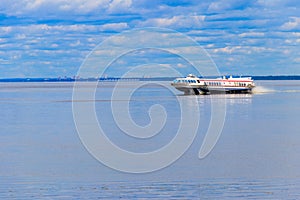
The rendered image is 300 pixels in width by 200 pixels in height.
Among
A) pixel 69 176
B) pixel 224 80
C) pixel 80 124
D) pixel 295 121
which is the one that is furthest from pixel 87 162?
pixel 224 80

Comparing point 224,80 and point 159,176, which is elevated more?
point 224,80

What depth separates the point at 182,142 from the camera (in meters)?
27.9

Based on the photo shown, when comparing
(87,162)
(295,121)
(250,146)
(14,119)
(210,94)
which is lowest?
(87,162)

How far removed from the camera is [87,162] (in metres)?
22.4

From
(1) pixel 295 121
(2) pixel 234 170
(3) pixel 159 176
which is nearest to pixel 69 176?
(3) pixel 159 176

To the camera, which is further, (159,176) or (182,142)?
(182,142)

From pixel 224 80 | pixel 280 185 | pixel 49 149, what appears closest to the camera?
A: pixel 280 185

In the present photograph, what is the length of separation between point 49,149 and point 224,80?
6261cm

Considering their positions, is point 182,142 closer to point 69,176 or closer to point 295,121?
point 69,176

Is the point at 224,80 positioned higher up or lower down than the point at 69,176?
higher up

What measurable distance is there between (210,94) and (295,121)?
47954mm

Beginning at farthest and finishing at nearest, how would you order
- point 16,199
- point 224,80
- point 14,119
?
1. point 224,80
2. point 14,119
3. point 16,199

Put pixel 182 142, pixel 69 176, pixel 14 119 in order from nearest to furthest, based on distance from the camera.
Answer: pixel 69 176 < pixel 182 142 < pixel 14 119

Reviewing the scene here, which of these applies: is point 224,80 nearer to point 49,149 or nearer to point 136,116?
point 136,116
